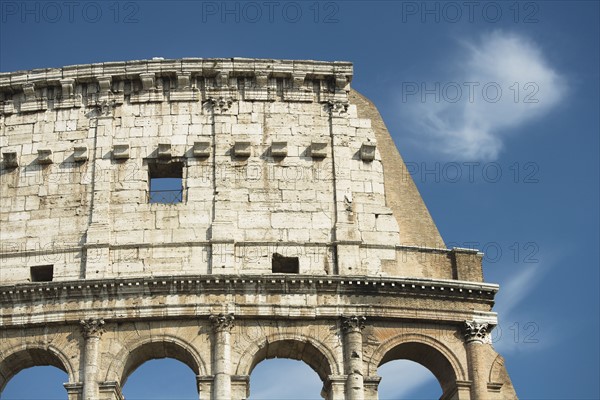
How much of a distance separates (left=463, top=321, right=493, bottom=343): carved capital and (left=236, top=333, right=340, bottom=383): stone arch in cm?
349

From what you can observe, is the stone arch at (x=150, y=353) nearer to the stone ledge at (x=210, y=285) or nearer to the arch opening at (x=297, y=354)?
the stone ledge at (x=210, y=285)

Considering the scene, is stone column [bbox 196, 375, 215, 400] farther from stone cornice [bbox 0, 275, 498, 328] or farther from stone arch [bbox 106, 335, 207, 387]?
stone cornice [bbox 0, 275, 498, 328]

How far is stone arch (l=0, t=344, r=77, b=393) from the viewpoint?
32.4 metres

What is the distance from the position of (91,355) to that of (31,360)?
2.10m

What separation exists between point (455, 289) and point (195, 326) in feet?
21.9

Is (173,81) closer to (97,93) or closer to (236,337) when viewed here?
(97,93)

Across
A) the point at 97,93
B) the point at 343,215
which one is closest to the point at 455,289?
the point at 343,215

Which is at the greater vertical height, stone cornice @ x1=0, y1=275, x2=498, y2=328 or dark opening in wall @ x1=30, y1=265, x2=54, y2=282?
dark opening in wall @ x1=30, y1=265, x2=54, y2=282

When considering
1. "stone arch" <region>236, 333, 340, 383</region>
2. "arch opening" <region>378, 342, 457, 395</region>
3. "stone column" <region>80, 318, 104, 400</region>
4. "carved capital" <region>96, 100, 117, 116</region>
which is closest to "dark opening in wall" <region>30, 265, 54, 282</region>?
"stone column" <region>80, 318, 104, 400</region>

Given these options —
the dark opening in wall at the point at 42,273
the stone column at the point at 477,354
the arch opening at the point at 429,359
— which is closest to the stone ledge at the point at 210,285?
the dark opening in wall at the point at 42,273

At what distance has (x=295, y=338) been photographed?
107 ft

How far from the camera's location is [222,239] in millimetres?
33594

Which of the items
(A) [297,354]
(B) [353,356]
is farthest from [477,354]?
(A) [297,354]

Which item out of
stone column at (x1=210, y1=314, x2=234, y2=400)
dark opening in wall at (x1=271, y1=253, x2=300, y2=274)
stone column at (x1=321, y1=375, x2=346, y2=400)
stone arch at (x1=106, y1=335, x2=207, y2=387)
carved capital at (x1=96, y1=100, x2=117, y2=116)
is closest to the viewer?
stone column at (x1=210, y1=314, x2=234, y2=400)
